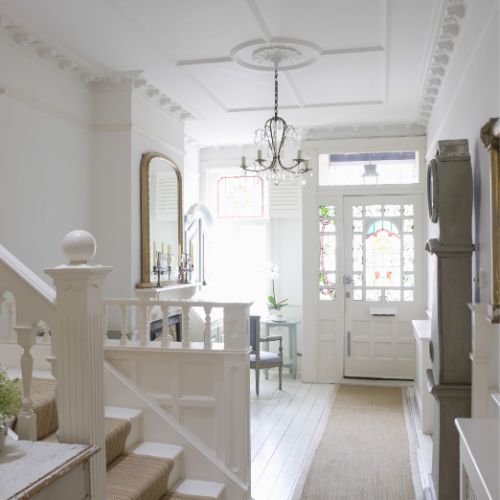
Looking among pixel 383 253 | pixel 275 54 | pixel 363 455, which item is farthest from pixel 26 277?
pixel 383 253

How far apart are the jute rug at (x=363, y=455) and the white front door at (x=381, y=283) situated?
697mm

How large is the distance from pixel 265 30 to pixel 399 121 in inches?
122

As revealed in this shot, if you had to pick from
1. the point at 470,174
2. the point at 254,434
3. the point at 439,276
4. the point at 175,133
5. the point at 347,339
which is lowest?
the point at 254,434

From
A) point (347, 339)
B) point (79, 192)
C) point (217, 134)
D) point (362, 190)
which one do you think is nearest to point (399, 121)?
point (362, 190)

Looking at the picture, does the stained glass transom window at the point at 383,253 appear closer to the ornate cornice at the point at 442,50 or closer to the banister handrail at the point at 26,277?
the ornate cornice at the point at 442,50

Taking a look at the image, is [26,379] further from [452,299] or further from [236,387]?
[452,299]

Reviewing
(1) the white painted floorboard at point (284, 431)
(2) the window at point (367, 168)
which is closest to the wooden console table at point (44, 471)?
(1) the white painted floorboard at point (284, 431)

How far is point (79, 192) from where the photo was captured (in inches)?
188

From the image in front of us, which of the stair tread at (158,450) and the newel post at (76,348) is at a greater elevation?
the newel post at (76,348)

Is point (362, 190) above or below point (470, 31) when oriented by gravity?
below

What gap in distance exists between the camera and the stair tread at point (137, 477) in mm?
2627

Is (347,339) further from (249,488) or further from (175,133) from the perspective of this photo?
(249,488)

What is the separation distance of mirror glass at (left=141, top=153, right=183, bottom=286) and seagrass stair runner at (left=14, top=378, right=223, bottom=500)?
2111 millimetres

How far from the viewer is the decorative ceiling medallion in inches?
158
